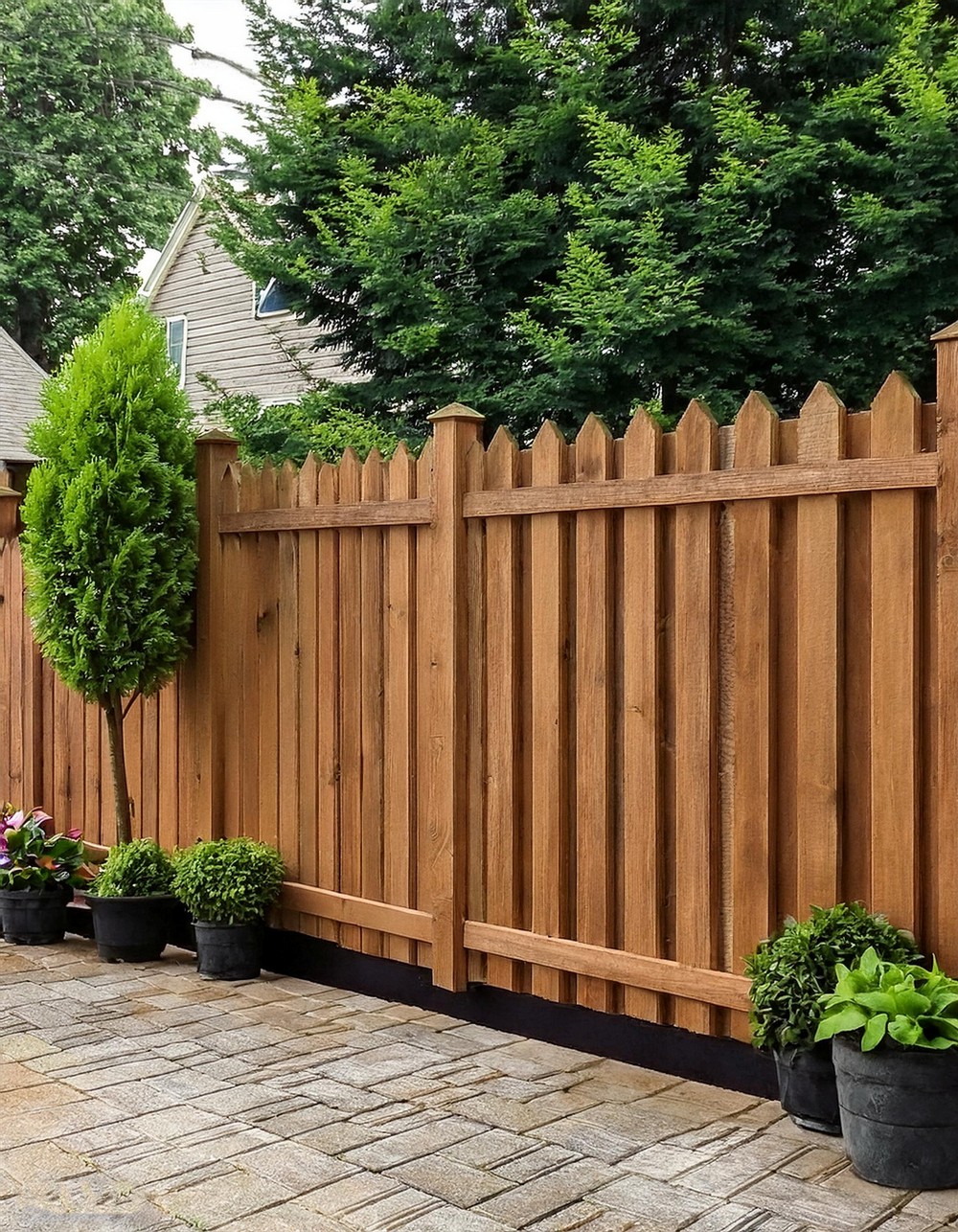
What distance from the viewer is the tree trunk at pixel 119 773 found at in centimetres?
559

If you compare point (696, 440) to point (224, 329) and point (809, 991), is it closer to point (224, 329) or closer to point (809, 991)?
point (809, 991)

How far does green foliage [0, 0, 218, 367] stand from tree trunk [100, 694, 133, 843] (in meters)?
19.4

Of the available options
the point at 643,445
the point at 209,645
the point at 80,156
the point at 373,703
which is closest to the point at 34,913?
the point at 209,645

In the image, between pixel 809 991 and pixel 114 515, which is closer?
pixel 809 991

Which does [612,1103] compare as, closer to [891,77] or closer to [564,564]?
[564,564]

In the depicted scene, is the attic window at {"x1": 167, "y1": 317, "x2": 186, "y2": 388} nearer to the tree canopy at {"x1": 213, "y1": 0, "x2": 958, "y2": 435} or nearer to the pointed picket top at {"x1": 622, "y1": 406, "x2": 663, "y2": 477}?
the tree canopy at {"x1": 213, "y1": 0, "x2": 958, "y2": 435}

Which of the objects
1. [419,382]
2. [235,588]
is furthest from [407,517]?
[419,382]

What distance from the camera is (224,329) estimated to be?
18.0 metres

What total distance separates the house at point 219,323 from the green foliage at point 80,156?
15.9ft

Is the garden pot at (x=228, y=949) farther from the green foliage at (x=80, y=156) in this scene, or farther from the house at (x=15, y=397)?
the green foliage at (x=80, y=156)

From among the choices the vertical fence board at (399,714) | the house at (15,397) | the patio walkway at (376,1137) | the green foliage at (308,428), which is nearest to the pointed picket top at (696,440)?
the vertical fence board at (399,714)

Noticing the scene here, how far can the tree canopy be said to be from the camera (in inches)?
367

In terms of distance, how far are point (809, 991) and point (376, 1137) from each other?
1.22m

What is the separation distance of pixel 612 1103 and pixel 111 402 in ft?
11.6
